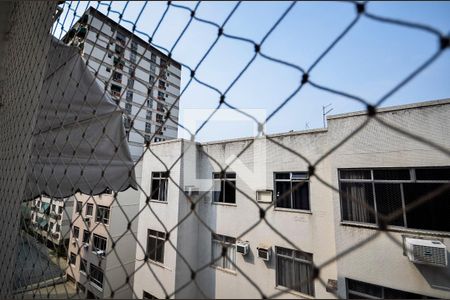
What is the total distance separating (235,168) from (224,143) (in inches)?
19.5

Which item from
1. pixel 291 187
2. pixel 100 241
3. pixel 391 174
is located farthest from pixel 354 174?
pixel 100 241

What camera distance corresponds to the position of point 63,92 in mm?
975

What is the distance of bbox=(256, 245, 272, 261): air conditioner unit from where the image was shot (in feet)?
9.95

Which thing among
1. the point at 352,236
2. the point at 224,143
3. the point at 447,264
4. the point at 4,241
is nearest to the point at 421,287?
the point at 447,264

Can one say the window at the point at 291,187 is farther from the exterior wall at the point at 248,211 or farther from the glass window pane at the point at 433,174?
the glass window pane at the point at 433,174

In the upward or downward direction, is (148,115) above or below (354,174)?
above

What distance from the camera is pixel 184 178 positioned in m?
3.63

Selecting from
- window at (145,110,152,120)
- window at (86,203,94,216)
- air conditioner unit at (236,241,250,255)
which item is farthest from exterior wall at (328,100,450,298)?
window at (145,110,152,120)

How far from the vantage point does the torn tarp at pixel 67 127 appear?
96 cm

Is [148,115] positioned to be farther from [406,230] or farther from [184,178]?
[406,230]

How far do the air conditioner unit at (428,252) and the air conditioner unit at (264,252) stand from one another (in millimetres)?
1513

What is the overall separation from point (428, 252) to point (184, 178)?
3.00m

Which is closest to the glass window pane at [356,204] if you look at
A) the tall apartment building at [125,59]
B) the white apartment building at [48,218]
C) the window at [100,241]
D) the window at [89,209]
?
the tall apartment building at [125,59]

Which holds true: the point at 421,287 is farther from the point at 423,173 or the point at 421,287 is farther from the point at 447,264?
the point at 423,173
